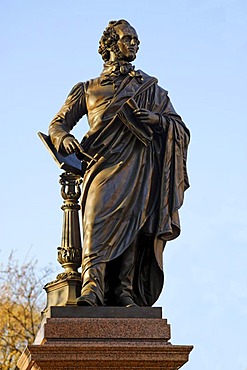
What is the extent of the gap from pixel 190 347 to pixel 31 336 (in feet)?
59.8

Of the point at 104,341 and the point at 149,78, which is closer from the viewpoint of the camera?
the point at 104,341

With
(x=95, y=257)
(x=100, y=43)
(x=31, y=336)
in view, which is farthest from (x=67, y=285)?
(x=31, y=336)

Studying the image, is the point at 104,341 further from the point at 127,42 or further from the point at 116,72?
the point at 127,42

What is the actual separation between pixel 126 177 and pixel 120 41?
157 cm

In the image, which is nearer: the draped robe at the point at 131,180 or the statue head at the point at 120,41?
the draped robe at the point at 131,180

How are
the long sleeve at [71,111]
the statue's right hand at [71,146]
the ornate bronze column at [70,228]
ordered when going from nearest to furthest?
the statue's right hand at [71,146] < the ornate bronze column at [70,228] < the long sleeve at [71,111]

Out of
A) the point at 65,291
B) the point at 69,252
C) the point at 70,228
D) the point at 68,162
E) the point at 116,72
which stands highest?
the point at 116,72

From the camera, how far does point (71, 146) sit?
1037 cm

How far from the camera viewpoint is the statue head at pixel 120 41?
11.0 meters

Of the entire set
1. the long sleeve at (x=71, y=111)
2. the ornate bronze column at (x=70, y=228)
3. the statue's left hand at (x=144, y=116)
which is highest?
the long sleeve at (x=71, y=111)

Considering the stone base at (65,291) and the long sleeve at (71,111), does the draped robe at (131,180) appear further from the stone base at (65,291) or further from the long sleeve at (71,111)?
the stone base at (65,291)

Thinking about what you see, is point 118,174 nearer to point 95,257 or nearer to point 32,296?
point 95,257

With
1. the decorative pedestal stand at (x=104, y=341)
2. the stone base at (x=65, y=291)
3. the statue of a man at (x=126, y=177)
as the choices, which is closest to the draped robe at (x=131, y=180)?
the statue of a man at (x=126, y=177)

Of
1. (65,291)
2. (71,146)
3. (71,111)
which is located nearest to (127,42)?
(71,111)
